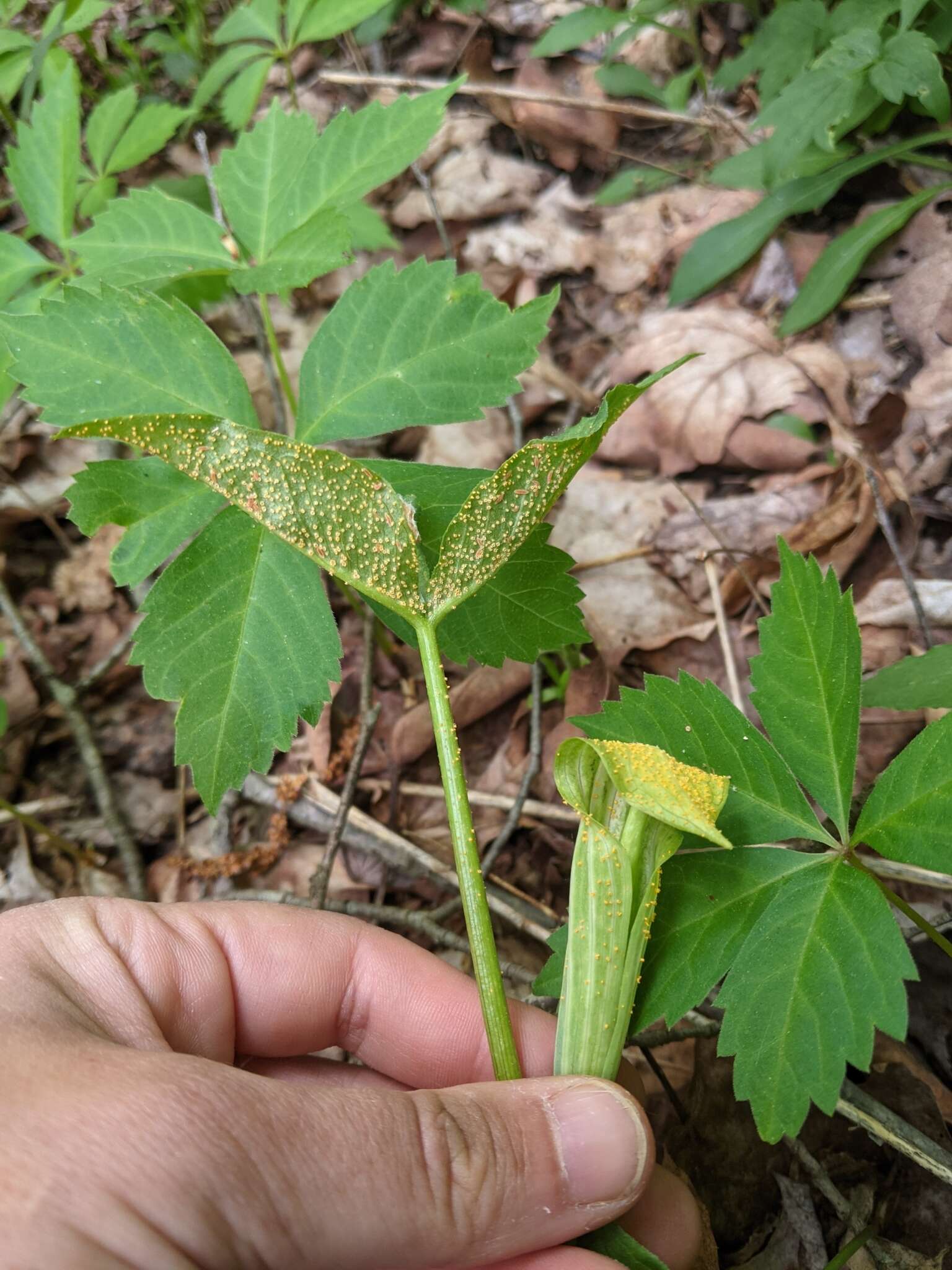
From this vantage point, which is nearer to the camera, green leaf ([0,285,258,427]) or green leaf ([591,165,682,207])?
green leaf ([0,285,258,427])

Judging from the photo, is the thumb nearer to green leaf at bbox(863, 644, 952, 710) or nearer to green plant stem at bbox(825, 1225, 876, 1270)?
green plant stem at bbox(825, 1225, 876, 1270)

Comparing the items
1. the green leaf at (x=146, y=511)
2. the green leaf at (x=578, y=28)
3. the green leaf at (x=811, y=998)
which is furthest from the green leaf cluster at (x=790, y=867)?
the green leaf at (x=578, y=28)

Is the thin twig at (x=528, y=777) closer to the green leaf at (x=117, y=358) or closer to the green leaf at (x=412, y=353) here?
the green leaf at (x=412, y=353)

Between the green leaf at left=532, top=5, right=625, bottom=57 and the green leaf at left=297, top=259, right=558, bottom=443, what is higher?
the green leaf at left=532, top=5, right=625, bottom=57

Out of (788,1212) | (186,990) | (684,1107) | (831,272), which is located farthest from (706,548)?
(186,990)

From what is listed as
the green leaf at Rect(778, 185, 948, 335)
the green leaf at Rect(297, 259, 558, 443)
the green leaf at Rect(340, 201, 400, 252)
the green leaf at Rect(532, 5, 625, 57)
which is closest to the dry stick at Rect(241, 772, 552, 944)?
the green leaf at Rect(297, 259, 558, 443)

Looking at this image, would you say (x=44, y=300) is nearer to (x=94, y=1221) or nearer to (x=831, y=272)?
(x=94, y=1221)
